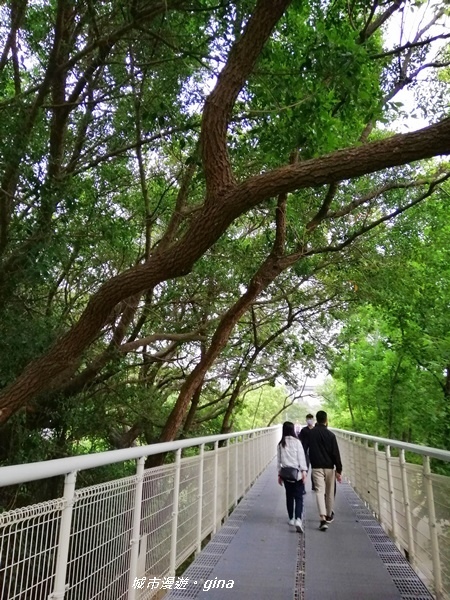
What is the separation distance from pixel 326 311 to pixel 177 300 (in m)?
4.15

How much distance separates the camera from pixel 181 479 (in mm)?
4125

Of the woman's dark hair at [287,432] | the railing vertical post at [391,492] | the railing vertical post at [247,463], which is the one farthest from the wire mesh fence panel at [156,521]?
the railing vertical post at [247,463]

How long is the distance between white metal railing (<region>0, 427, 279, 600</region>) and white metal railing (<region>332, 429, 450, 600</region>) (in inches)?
70.9

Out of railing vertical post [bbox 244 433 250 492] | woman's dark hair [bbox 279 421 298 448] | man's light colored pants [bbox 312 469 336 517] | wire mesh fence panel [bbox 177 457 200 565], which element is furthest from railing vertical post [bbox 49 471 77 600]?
railing vertical post [bbox 244 433 250 492]

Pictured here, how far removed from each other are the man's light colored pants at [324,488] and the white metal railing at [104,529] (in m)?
1.50

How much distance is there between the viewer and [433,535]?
11.3 ft

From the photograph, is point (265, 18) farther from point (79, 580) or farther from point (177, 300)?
point (177, 300)

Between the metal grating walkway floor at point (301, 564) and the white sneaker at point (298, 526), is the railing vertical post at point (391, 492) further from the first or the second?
the white sneaker at point (298, 526)

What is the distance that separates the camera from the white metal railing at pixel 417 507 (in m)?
3.30

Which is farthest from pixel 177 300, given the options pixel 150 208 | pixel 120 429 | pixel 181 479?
pixel 181 479

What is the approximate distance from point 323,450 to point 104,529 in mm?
4244

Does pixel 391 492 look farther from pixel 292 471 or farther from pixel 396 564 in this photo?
pixel 292 471

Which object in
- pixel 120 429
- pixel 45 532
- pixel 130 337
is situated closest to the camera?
pixel 45 532

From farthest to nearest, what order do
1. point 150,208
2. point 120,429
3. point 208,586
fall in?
point 120,429, point 150,208, point 208,586
